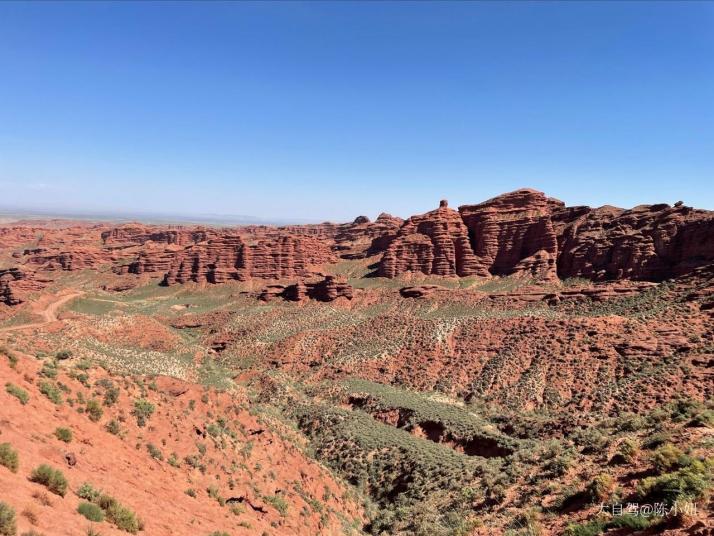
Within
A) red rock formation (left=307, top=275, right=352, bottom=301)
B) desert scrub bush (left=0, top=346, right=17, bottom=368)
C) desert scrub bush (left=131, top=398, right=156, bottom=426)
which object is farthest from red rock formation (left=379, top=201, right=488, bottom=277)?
desert scrub bush (left=0, top=346, right=17, bottom=368)

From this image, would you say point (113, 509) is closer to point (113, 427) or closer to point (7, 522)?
point (7, 522)

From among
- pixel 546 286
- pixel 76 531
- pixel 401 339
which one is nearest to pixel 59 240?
pixel 401 339

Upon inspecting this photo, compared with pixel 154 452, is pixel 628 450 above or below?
above

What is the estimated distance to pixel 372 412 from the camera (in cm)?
3944

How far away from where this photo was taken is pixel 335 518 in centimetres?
2177

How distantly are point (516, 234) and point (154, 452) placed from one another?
7685 cm

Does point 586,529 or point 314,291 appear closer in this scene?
point 586,529

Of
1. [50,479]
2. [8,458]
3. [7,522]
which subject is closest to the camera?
[7,522]

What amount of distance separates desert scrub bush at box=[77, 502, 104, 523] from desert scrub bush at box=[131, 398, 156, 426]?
1008 centimetres

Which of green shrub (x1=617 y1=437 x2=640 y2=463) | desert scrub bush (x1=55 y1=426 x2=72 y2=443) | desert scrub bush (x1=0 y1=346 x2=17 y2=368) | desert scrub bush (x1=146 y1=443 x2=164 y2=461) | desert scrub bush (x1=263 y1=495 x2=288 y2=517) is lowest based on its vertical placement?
desert scrub bush (x1=263 y1=495 x2=288 y2=517)

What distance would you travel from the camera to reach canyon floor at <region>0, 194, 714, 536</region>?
12.8 metres

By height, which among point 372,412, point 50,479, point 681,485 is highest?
point 50,479

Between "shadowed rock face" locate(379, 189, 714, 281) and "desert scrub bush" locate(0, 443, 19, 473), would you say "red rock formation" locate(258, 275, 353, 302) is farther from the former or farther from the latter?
"desert scrub bush" locate(0, 443, 19, 473)

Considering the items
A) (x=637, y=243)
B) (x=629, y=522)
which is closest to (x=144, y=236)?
(x=637, y=243)
